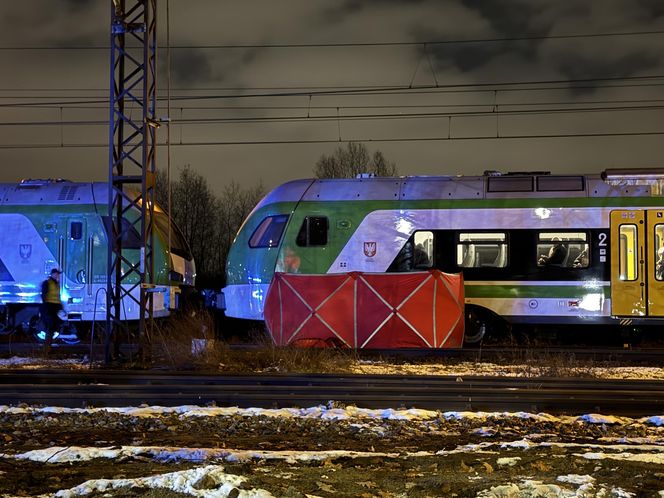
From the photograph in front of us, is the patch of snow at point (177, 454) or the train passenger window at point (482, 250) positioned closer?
the patch of snow at point (177, 454)

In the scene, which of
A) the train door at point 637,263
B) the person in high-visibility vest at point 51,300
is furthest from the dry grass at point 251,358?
the train door at point 637,263

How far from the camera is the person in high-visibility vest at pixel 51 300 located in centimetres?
1719

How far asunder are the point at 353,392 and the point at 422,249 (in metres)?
7.32

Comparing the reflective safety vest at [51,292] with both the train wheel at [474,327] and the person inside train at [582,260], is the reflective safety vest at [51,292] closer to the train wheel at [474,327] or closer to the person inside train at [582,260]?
the train wheel at [474,327]

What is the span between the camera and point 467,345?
54.0 ft

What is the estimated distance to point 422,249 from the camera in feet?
54.8

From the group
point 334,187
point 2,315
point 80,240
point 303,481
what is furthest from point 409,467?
point 2,315

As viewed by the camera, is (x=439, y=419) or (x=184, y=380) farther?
(x=184, y=380)

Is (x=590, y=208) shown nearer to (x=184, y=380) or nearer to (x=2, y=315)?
(x=184, y=380)

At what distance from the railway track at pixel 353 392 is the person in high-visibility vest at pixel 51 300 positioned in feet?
19.1

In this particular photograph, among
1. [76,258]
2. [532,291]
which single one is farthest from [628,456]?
[76,258]

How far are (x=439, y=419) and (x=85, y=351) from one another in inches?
389

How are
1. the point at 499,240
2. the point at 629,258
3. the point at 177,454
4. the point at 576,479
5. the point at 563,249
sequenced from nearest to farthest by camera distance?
the point at 576,479, the point at 177,454, the point at 629,258, the point at 563,249, the point at 499,240

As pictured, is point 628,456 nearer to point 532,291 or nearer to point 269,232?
point 532,291
